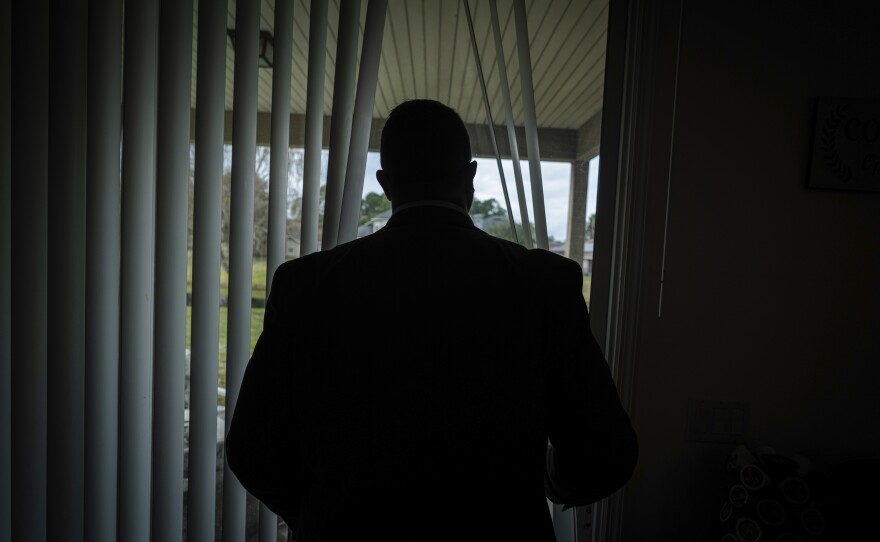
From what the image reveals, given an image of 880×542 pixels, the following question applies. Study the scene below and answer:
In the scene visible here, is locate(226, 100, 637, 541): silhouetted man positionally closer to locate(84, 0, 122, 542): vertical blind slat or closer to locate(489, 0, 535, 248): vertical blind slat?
locate(489, 0, 535, 248): vertical blind slat

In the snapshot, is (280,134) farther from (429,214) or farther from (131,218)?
(429,214)

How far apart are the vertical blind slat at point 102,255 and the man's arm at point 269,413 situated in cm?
77

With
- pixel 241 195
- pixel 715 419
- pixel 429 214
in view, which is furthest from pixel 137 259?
pixel 715 419

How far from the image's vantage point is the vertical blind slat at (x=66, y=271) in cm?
121

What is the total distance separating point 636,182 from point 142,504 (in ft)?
5.48

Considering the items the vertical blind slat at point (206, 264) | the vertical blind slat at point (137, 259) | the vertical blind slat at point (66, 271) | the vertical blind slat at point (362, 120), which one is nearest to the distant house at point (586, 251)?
the vertical blind slat at point (362, 120)

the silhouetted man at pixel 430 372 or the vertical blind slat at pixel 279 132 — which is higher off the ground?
the vertical blind slat at pixel 279 132

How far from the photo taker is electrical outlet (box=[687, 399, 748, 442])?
1.27m

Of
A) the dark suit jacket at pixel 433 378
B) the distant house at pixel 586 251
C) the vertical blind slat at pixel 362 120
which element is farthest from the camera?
the distant house at pixel 586 251

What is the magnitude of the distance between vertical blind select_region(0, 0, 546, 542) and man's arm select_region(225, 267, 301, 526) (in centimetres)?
49

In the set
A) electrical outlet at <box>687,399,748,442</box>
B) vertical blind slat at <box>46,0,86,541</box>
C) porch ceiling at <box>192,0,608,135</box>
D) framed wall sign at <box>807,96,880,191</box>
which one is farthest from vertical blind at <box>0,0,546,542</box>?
framed wall sign at <box>807,96,880,191</box>

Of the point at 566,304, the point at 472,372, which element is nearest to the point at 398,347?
the point at 472,372

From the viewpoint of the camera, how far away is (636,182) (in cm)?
121

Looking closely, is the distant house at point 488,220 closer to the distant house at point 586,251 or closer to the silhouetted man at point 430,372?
the distant house at point 586,251
